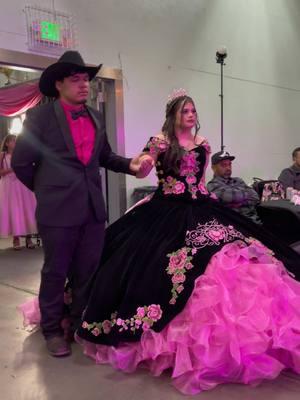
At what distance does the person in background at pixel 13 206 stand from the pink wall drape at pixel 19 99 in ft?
1.99

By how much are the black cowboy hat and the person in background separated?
10.7ft

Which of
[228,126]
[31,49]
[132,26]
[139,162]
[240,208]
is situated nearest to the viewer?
[139,162]

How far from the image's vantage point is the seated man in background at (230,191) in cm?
382

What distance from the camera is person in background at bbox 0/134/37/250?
5605 millimetres

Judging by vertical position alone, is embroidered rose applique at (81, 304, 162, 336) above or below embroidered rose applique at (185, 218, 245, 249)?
below

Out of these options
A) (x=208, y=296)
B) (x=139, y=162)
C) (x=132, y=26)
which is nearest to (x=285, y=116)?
(x=132, y=26)

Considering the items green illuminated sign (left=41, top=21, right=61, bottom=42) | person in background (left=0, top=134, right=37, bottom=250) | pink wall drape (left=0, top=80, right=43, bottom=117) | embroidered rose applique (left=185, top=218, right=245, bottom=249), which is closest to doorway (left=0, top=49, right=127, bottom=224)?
green illuminated sign (left=41, top=21, right=61, bottom=42)

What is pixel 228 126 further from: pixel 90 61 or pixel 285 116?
pixel 90 61

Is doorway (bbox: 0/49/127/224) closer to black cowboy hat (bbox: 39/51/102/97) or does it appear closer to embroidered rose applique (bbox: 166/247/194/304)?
black cowboy hat (bbox: 39/51/102/97)

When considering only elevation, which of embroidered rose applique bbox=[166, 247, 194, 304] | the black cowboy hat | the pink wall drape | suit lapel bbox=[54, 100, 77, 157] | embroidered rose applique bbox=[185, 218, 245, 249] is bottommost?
embroidered rose applique bbox=[166, 247, 194, 304]

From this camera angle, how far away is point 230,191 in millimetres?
3822

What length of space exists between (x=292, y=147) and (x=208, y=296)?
19.8 feet

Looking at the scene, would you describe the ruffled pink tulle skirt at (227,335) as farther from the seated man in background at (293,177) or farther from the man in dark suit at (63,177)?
the seated man in background at (293,177)

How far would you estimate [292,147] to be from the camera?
302 inches
